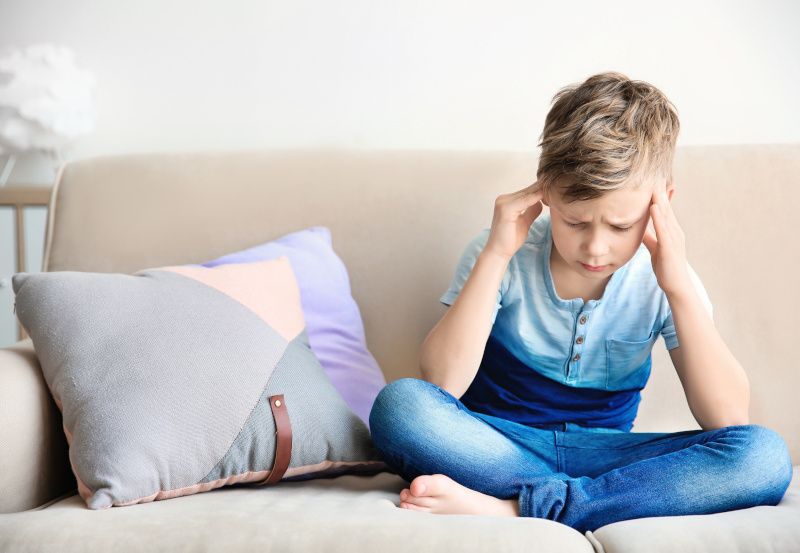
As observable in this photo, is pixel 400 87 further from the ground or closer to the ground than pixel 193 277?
further from the ground

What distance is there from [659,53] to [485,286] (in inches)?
34.2

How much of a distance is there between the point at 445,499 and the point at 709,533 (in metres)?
0.32

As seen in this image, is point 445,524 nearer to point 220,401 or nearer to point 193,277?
point 220,401

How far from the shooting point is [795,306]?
1.48 m

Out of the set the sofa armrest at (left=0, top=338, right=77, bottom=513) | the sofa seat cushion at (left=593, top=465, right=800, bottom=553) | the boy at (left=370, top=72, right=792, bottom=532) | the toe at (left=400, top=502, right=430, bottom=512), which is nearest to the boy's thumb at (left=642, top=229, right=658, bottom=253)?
the boy at (left=370, top=72, right=792, bottom=532)

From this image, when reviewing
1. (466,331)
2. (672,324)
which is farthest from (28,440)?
(672,324)

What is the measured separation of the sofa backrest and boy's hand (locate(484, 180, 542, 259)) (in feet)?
0.79

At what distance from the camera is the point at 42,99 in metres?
1.81

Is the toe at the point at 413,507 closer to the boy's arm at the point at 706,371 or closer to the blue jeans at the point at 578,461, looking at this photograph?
the blue jeans at the point at 578,461

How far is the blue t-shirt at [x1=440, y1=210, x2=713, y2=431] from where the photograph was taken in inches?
52.7

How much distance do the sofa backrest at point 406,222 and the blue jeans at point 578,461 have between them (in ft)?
1.08

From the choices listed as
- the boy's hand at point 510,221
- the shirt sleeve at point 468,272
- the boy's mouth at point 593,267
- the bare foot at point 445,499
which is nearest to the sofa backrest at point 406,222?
the shirt sleeve at point 468,272

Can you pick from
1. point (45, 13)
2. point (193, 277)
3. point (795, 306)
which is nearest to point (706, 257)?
point (795, 306)

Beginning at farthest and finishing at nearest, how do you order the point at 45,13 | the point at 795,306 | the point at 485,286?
the point at 45,13, the point at 795,306, the point at 485,286
